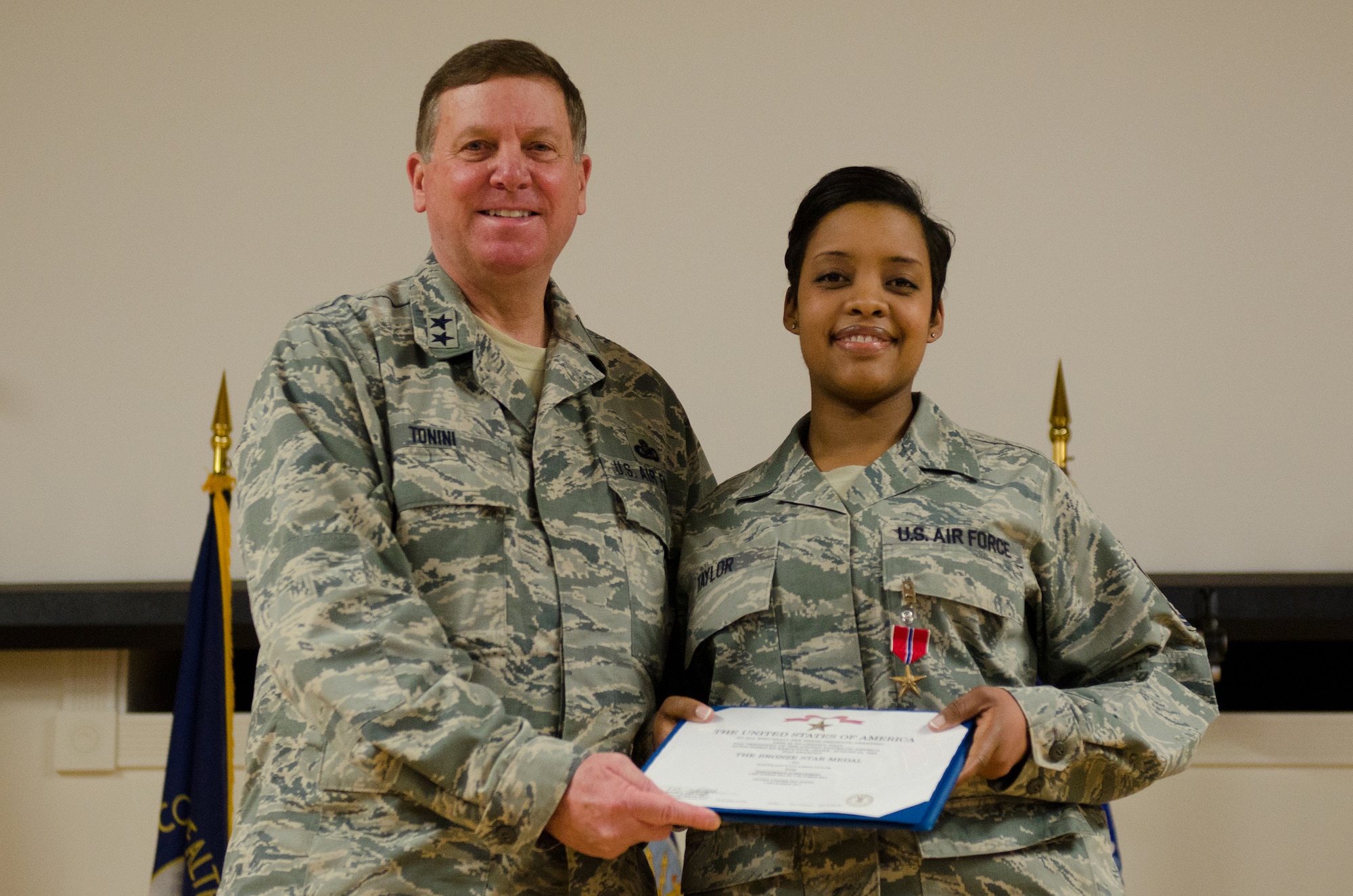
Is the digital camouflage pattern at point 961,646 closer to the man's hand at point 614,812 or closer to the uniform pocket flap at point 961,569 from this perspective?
the uniform pocket flap at point 961,569

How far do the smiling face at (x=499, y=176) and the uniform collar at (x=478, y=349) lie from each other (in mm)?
69

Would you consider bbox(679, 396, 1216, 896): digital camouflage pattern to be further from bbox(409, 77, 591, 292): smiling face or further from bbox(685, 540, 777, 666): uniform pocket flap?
bbox(409, 77, 591, 292): smiling face

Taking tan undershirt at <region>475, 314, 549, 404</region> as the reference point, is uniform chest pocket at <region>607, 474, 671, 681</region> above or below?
below

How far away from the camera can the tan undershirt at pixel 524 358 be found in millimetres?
1738

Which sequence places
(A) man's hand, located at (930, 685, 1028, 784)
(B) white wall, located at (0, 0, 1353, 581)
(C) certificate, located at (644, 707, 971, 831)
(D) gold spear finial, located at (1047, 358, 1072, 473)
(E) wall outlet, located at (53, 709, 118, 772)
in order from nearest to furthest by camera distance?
(C) certificate, located at (644, 707, 971, 831)
(A) man's hand, located at (930, 685, 1028, 784)
(D) gold spear finial, located at (1047, 358, 1072, 473)
(E) wall outlet, located at (53, 709, 118, 772)
(B) white wall, located at (0, 0, 1353, 581)

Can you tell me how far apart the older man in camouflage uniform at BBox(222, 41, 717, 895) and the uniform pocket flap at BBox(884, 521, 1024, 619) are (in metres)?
0.35

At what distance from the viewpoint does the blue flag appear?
9.20 feet

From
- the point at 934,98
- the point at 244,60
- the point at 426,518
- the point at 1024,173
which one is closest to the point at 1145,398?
the point at 1024,173

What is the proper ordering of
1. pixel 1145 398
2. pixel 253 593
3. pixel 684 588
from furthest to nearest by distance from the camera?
pixel 1145 398, pixel 684 588, pixel 253 593

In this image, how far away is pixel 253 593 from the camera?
143 centimetres

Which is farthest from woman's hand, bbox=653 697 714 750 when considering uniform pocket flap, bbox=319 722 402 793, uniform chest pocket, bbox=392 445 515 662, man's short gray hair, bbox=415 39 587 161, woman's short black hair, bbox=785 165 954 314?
man's short gray hair, bbox=415 39 587 161

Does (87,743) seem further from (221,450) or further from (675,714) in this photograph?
(675,714)

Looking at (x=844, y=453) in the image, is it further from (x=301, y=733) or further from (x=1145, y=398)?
(x=1145, y=398)

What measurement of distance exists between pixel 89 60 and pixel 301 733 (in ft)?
10.7
